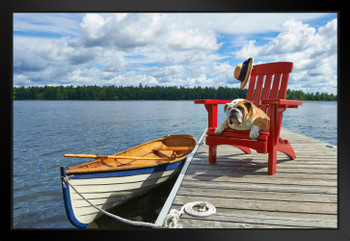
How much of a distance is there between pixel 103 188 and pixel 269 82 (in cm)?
244

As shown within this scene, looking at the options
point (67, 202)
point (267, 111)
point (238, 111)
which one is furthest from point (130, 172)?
point (267, 111)

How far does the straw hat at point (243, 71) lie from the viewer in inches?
124

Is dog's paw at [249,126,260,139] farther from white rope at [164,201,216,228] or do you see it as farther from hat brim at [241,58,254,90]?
white rope at [164,201,216,228]

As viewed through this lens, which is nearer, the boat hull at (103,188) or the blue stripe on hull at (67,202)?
the blue stripe on hull at (67,202)

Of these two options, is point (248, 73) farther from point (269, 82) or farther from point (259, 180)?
point (259, 180)

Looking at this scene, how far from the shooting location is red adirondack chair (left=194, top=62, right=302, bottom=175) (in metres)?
2.51

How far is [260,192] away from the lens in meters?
2.12

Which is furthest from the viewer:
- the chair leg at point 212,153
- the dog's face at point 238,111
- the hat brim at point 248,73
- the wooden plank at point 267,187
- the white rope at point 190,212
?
the hat brim at point 248,73

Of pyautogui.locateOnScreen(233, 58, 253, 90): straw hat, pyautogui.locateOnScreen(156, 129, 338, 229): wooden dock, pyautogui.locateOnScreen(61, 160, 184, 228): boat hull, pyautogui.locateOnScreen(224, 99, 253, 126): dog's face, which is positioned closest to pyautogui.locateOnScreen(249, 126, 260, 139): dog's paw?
pyautogui.locateOnScreen(224, 99, 253, 126): dog's face

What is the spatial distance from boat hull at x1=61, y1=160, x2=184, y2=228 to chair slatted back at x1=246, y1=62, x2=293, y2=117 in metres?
1.53

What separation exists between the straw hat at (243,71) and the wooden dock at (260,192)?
1032 millimetres

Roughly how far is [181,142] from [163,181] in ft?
3.72

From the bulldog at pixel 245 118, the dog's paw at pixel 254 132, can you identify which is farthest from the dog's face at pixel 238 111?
the dog's paw at pixel 254 132

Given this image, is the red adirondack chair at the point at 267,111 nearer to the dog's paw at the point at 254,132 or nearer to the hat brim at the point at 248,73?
the dog's paw at the point at 254,132
